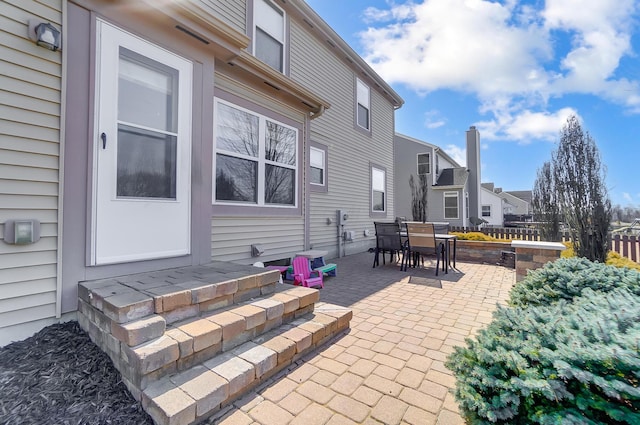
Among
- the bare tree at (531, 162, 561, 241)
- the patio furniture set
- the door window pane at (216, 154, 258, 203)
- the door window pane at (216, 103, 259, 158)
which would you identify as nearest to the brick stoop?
the door window pane at (216, 154, 258, 203)

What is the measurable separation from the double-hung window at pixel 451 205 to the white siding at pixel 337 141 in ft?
29.4

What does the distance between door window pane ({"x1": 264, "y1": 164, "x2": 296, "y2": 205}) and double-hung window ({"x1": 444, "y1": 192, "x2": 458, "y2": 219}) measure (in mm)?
14691

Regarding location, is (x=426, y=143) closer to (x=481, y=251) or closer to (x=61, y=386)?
(x=481, y=251)

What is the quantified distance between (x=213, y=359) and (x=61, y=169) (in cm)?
204

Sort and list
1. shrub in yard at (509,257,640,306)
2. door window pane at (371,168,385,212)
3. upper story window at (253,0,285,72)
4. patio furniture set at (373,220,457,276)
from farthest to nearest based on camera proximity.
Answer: door window pane at (371,168,385,212) < upper story window at (253,0,285,72) < patio furniture set at (373,220,457,276) < shrub in yard at (509,257,640,306)

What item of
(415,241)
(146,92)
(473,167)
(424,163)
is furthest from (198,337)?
(473,167)

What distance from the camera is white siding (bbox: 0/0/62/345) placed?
2100mm

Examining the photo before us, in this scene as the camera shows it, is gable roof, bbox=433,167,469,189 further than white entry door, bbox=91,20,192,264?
Yes

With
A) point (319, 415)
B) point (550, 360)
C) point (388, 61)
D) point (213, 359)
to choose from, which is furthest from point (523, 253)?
point (388, 61)

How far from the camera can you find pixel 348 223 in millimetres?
8156

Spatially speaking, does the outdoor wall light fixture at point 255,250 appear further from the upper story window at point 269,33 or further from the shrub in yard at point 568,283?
the upper story window at point 269,33

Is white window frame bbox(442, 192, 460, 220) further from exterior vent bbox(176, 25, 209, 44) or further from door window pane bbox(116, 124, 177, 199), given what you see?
door window pane bbox(116, 124, 177, 199)

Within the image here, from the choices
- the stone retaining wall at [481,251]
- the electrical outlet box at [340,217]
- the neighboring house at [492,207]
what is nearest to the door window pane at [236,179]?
the electrical outlet box at [340,217]

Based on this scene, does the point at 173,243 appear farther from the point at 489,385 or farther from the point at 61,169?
the point at 489,385
